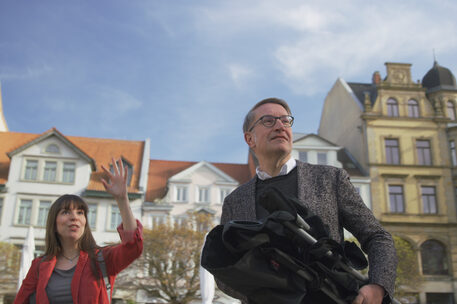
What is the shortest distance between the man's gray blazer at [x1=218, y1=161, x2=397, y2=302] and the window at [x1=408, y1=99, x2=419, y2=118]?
30.6 metres

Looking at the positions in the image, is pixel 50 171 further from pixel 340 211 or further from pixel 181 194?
pixel 340 211

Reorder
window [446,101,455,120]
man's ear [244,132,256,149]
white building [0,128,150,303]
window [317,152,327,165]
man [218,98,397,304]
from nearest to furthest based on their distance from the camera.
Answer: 1. man [218,98,397,304]
2. man's ear [244,132,256,149]
3. white building [0,128,150,303]
4. window [317,152,327,165]
5. window [446,101,455,120]

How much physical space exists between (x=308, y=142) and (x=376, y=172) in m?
4.80

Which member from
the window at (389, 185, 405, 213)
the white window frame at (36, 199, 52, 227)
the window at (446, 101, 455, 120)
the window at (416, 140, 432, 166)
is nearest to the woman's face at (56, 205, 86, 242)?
the white window frame at (36, 199, 52, 227)

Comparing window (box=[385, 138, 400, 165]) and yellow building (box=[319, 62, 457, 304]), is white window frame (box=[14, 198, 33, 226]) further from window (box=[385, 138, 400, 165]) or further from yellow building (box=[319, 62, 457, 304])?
window (box=[385, 138, 400, 165])

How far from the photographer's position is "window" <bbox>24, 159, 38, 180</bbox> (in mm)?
28734

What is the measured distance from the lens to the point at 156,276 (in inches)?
896

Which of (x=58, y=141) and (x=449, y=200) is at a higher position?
(x=58, y=141)

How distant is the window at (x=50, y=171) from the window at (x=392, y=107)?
22.5m

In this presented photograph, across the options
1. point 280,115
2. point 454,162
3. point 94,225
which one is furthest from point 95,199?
point 280,115

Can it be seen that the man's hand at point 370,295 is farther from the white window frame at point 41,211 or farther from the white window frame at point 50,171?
the white window frame at point 50,171

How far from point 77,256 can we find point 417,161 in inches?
1162

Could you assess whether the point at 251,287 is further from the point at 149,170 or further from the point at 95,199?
the point at 149,170

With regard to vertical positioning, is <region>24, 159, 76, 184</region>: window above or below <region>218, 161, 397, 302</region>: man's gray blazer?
above
